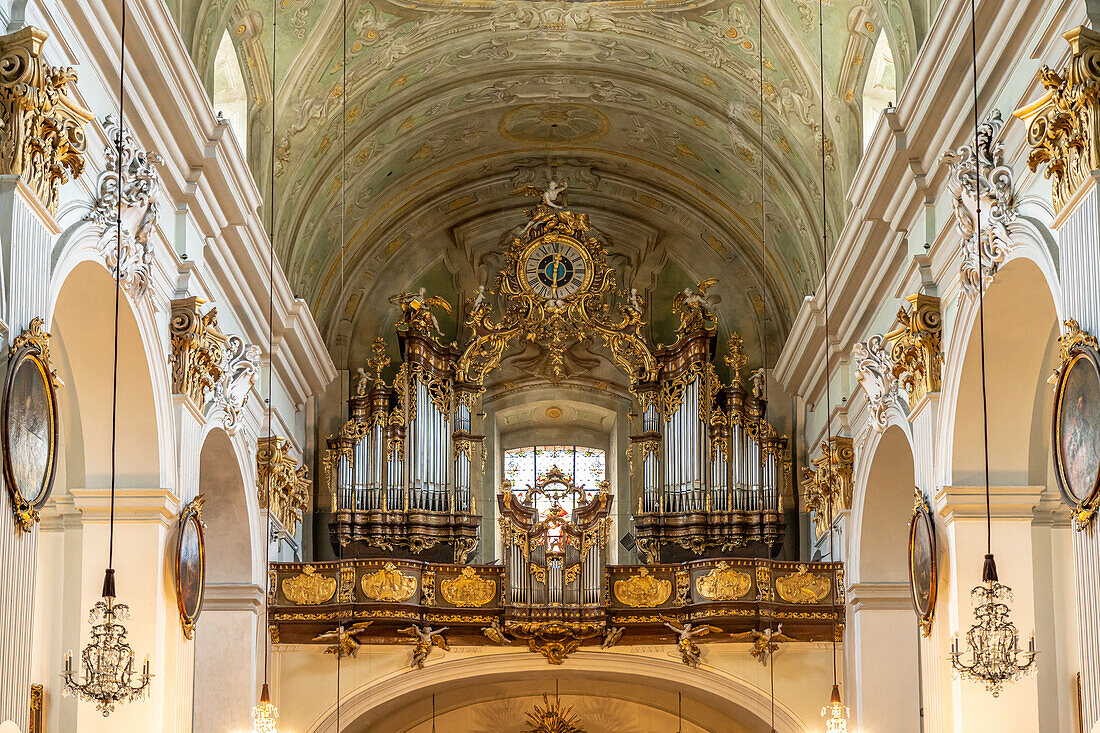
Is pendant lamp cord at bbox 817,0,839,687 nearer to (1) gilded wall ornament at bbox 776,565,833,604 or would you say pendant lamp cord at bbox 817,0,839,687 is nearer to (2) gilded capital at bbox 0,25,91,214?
(1) gilded wall ornament at bbox 776,565,833,604

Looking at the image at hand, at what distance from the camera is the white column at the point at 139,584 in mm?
12844

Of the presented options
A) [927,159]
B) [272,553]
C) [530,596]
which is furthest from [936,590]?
[272,553]

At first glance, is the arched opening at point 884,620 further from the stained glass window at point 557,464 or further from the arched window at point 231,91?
the arched window at point 231,91

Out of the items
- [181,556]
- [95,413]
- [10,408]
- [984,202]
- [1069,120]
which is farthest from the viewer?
[181,556]

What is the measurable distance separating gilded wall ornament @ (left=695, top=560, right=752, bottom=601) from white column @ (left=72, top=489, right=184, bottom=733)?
7209 millimetres

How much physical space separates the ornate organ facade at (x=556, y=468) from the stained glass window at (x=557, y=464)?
74 cm

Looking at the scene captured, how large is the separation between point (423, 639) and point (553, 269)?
16.7 ft

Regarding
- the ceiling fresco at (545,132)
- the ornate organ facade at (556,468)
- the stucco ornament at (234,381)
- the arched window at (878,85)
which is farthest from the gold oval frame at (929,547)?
the stucco ornament at (234,381)

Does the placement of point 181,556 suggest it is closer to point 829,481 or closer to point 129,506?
point 129,506

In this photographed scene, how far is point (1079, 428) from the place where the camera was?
9984 mm

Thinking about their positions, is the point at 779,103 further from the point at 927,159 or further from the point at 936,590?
the point at 936,590

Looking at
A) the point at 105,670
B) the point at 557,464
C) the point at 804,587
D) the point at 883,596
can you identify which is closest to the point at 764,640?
the point at 804,587

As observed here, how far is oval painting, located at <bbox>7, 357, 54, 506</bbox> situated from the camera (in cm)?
934

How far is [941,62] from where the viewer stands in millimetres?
12742
